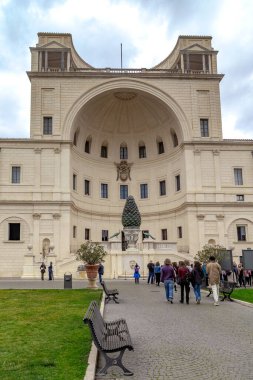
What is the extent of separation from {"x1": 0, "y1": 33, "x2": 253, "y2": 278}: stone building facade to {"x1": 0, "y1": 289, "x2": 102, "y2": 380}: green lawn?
2503cm

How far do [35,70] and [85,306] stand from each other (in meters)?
38.1

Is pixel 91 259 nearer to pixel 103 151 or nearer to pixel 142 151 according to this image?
pixel 103 151

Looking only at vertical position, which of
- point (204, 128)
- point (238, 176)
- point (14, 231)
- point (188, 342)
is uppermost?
point (204, 128)

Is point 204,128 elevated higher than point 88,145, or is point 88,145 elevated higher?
point 204,128

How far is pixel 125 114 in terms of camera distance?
51.7m

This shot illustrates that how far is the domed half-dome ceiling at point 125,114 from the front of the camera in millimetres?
47656

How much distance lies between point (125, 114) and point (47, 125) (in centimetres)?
1086

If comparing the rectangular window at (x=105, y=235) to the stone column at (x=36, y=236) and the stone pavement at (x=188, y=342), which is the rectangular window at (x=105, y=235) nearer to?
the stone column at (x=36, y=236)

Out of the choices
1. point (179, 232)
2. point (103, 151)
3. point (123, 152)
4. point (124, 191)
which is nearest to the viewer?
point (179, 232)

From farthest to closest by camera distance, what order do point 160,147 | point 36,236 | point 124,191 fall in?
point 124,191
point 160,147
point 36,236

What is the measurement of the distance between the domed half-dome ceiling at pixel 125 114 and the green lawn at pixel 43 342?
115ft

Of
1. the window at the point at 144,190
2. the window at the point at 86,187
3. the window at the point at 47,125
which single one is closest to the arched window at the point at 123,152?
the window at the point at 144,190

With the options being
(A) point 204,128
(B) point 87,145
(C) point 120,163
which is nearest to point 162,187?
(C) point 120,163

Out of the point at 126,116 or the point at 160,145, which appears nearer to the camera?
the point at 160,145
